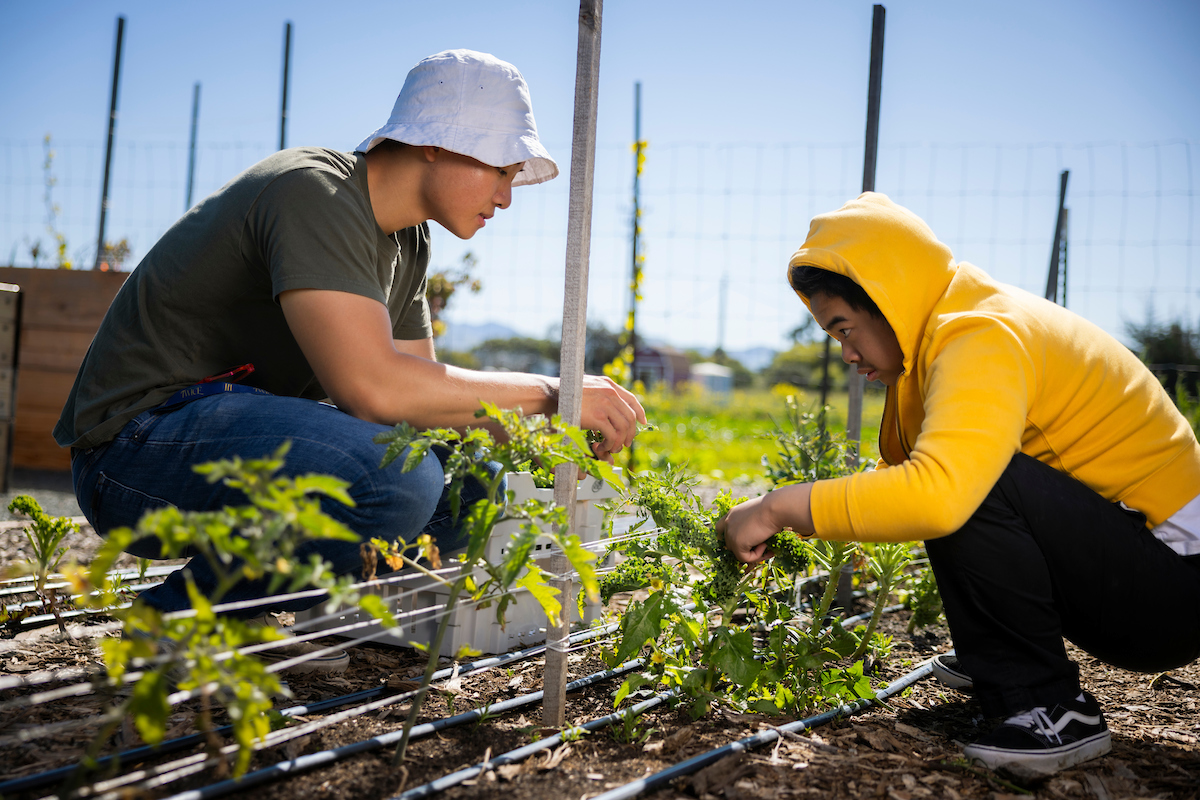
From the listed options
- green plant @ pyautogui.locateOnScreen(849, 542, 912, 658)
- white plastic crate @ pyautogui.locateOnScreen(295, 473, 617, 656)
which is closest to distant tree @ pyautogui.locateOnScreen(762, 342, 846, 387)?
green plant @ pyautogui.locateOnScreen(849, 542, 912, 658)

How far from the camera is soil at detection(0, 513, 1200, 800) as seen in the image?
1.30m

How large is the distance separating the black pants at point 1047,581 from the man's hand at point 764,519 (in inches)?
13.0

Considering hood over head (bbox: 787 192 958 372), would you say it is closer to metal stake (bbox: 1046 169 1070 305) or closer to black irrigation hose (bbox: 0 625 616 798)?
black irrigation hose (bbox: 0 625 616 798)

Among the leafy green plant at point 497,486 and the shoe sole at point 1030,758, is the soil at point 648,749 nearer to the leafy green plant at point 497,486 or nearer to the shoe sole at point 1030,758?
the shoe sole at point 1030,758

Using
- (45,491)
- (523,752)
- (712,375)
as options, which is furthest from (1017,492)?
(712,375)

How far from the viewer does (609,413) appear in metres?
1.64

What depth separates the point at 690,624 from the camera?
1577 mm

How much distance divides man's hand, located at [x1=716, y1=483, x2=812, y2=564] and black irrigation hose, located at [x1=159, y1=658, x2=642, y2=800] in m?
0.51

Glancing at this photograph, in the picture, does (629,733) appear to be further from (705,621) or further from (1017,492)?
(1017,492)

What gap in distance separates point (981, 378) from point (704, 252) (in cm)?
550

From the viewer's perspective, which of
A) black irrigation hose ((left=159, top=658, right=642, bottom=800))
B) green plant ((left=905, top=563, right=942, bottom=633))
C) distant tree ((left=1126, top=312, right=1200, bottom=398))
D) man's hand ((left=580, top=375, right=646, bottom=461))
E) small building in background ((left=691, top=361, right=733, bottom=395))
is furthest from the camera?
small building in background ((left=691, top=361, right=733, bottom=395))

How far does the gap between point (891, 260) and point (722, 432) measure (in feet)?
36.5

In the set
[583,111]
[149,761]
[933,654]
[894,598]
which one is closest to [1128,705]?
[933,654]

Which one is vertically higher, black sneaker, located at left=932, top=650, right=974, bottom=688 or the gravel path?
black sneaker, located at left=932, top=650, right=974, bottom=688
